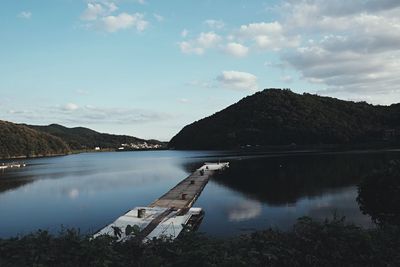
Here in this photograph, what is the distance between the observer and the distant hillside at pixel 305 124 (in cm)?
15988

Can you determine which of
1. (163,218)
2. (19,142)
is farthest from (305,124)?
(163,218)

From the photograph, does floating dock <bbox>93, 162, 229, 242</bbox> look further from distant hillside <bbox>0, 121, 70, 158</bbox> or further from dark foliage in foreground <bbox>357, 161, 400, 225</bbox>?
distant hillside <bbox>0, 121, 70, 158</bbox>

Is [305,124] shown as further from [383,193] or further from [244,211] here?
[383,193]

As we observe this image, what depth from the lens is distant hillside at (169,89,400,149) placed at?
159875 mm

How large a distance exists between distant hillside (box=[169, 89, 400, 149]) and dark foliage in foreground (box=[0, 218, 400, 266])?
15698 centimetres

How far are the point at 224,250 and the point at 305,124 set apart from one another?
169478 mm

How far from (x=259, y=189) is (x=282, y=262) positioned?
39.9 m

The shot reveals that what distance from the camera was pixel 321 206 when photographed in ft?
113

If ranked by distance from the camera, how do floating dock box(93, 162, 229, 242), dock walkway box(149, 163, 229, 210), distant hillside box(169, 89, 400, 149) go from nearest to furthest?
floating dock box(93, 162, 229, 242), dock walkway box(149, 163, 229, 210), distant hillside box(169, 89, 400, 149)

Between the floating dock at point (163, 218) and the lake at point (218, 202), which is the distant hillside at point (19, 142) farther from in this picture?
the floating dock at point (163, 218)

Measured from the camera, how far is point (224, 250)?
7.34m

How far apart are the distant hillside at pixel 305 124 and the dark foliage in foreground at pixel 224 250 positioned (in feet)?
515

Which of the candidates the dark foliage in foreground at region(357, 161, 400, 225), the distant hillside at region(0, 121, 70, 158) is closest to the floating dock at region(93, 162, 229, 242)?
the dark foliage in foreground at region(357, 161, 400, 225)

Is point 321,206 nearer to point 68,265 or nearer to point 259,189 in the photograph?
point 259,189
